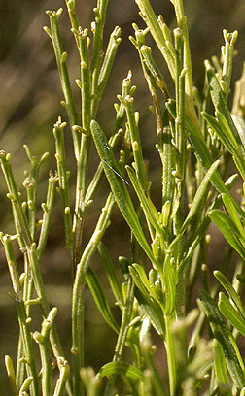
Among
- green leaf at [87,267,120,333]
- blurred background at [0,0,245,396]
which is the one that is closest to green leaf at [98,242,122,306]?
green leaf at [87,267,120,333]

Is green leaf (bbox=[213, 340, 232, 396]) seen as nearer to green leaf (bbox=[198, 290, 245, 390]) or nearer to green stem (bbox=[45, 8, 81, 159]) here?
green leaf (bbox=[198, 290, 245, 390])

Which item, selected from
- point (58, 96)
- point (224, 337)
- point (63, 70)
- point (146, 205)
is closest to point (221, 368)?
point (224, 337)

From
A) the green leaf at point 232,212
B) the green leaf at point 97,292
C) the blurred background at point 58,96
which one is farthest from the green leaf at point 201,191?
the blurred background at point 58,96

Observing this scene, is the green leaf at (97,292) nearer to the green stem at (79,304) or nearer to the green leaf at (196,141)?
the green stem at (79,304)

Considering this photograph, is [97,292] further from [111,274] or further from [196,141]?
[196,141]

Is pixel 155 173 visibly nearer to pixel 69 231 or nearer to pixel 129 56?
pixel 129 56

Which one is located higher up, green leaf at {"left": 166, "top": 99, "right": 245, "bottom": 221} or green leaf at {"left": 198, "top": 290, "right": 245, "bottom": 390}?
green leaf at {"left": 166, "top": 99, "right": 245, "bottom": 221}
